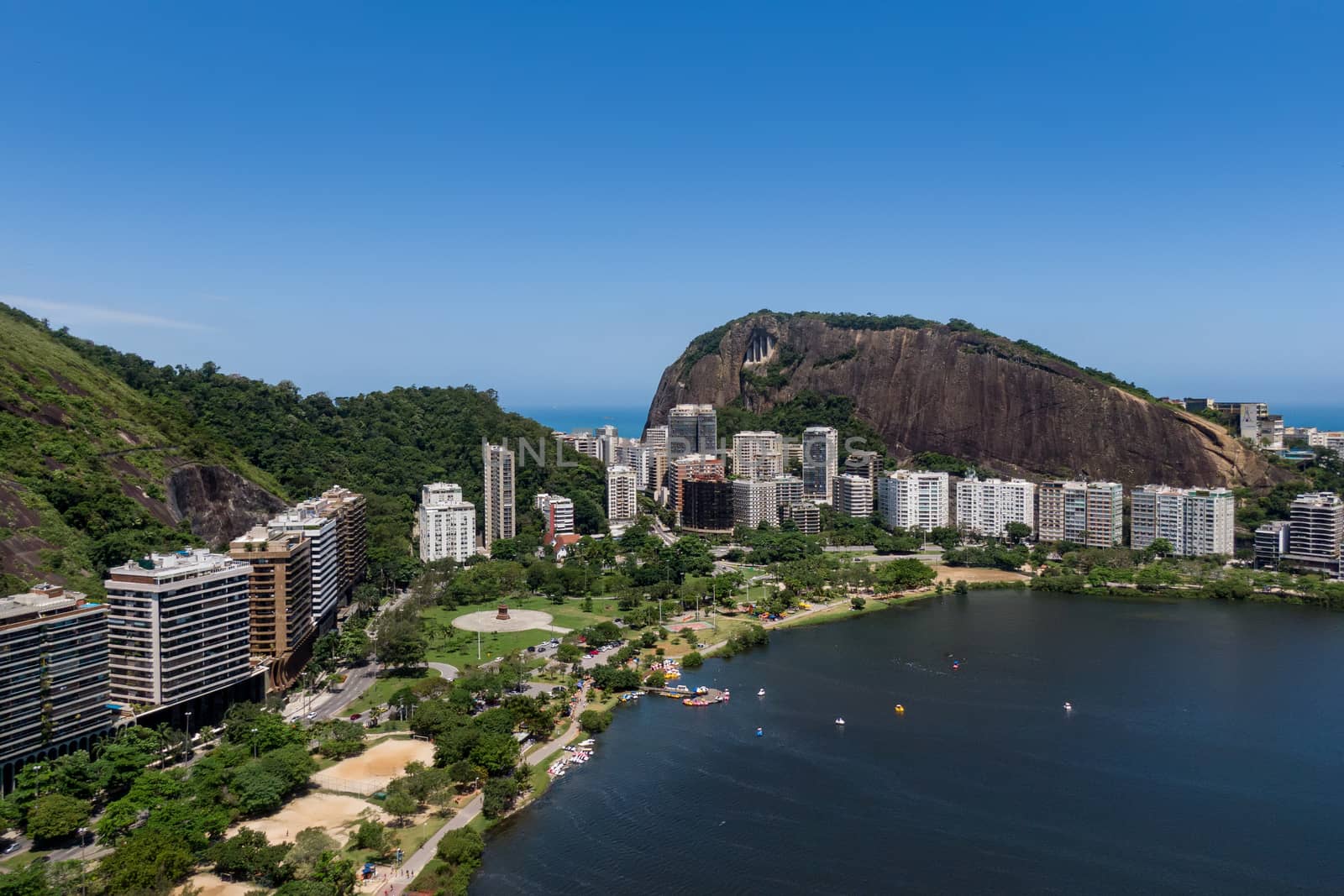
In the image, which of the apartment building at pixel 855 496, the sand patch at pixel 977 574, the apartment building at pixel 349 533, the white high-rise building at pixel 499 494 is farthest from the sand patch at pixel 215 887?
the apartment building at pixel 855 496

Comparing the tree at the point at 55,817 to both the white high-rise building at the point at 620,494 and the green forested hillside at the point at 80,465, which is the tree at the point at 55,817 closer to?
the green forested hillside at the point at 80,465

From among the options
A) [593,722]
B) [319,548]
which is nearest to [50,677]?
[319,548]

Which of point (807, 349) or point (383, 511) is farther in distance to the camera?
point (807, 349)

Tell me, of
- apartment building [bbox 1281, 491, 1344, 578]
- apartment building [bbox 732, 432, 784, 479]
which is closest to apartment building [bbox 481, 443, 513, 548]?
apartment building [bbox 732, 432, 784, 479]

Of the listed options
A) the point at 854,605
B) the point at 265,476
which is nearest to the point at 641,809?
the point at 854,605

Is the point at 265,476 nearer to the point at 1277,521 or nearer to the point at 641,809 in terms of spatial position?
the point at 641,809
